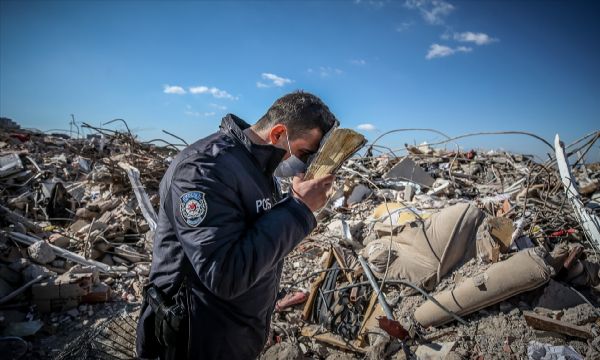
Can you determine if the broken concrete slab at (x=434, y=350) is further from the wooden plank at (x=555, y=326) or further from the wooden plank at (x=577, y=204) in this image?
the wooden plank at (x=577, y=204)

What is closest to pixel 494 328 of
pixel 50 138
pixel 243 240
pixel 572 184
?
pixel 572 184

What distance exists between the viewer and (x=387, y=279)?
332 cm

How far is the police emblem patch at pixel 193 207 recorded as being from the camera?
1.13m

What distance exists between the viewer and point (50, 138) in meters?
11.3

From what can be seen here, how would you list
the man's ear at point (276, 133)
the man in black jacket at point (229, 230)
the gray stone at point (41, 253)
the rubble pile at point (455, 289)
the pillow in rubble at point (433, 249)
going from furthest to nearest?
the gray stone at point (41, 253) → the pillow in rubble at point (433, 249) → the rubble pile at point (455, 289) → the man's ear at point (276, 133) → the man in black jacket at point (229, 230)

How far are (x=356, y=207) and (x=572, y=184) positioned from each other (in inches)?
127

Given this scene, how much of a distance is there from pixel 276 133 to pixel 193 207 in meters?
0.59

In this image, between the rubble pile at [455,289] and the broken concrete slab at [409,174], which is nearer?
the rubble pile at [455,289]

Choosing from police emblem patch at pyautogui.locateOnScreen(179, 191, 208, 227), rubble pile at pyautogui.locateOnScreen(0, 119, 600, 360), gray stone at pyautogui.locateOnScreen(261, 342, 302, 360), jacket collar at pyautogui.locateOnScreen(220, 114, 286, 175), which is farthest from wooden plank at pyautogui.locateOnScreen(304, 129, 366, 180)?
gray stone at pyautogui.locateOnScreen(261, 342, 302, 360)

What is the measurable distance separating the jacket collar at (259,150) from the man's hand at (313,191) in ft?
0.52

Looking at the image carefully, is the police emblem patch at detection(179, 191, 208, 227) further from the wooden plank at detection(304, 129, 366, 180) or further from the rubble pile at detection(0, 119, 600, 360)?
the rubble pile at detection(0, 119, 600, 360)

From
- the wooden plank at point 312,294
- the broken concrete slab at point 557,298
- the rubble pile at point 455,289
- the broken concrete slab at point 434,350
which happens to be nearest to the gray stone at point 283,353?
the rubble pile at point 455,289

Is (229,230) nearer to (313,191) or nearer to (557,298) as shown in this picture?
(313,191)

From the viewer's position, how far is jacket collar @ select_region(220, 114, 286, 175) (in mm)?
1464
